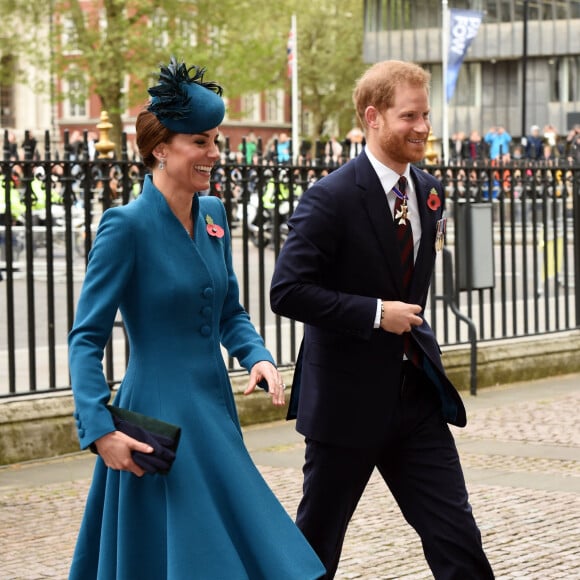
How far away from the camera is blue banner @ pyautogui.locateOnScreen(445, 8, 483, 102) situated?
36.9 m

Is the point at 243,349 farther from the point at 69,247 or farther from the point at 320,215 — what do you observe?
the point at 69,247

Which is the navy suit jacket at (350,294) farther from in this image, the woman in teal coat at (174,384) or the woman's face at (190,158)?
the woman's face at (190,158)

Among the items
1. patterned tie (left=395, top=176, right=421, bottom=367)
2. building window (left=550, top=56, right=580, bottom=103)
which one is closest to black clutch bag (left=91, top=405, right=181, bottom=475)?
patterned tie (left=395, top=176, right=421, bottom=367)

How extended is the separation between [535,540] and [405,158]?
2378 mm

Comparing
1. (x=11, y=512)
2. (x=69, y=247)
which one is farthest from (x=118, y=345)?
(x=11, y=512)

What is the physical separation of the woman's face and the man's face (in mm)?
648

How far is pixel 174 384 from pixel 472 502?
347cm

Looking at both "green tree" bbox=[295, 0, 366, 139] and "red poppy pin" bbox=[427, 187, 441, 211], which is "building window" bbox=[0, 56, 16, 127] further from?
"red poppy pin" bbox=[427, 187, 441, 211]

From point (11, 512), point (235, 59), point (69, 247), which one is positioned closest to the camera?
point (11, 512)

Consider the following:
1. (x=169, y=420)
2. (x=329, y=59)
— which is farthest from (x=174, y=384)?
(x=329, y=59)

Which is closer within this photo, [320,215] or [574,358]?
[320,215]

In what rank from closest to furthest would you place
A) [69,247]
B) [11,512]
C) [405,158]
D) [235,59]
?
[405,158]
[11,512]
[69,247]
[235,59]

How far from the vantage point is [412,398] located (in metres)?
4.46

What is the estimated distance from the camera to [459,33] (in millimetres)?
37500
